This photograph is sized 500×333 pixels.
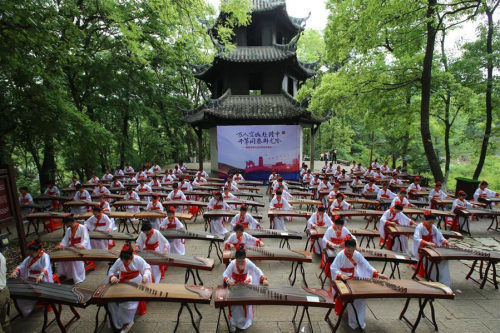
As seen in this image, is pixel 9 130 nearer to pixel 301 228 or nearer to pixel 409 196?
pixel 301 228

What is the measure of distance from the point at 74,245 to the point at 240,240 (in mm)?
4074

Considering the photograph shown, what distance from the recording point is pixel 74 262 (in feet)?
19.8

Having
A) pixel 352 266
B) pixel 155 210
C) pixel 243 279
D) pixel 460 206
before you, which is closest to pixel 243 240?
pixel 243 279

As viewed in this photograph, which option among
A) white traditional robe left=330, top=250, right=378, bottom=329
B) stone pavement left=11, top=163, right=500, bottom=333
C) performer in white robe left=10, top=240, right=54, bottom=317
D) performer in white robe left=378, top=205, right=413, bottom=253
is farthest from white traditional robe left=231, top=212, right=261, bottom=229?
performer in white robe left=10, top=240, right=54, bottom=317

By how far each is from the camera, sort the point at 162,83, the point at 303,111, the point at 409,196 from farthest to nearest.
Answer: the point at 162,83, the point at 303,111, the point at 409,196

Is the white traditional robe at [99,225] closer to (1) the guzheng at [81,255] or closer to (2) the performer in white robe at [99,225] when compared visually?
(2) the performer in white robe at [99,225]

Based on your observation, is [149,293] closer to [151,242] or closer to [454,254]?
[151,242]

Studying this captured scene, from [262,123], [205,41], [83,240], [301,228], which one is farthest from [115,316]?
[262,123]

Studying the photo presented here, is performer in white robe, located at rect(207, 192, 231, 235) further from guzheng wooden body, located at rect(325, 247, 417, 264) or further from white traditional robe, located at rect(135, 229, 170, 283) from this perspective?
guzheng wooden body, located at rect(325, 247, 417, 264)

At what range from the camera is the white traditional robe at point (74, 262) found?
6.05 metres

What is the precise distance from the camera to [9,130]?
9641 mm

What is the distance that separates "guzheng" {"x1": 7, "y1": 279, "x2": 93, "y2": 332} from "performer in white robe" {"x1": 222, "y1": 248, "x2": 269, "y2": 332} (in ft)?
7.73

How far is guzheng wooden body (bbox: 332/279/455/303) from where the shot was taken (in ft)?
13.6

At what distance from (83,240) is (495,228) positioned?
1412 cm
